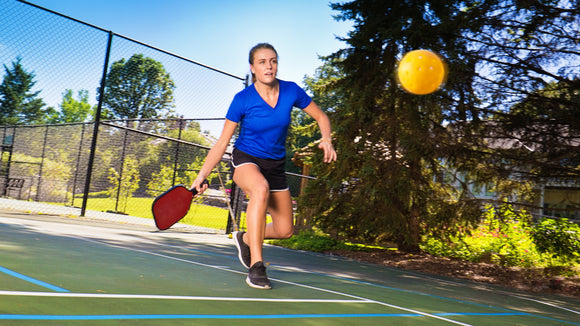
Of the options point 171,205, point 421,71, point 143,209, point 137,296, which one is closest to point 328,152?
point 171,205

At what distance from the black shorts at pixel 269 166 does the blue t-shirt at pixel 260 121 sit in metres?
0.04

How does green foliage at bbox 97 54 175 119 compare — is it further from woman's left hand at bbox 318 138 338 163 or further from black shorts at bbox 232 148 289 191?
woman's left hand at bbox 318 138 338 163

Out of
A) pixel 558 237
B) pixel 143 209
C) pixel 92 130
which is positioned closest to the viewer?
pixel 558 237

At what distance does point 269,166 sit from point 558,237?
271 inches

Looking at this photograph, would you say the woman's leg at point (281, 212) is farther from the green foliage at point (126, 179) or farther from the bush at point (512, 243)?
the green foliage at point (126, 179)

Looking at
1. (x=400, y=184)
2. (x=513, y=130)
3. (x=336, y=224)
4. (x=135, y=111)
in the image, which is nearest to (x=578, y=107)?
(x=513, y=130)

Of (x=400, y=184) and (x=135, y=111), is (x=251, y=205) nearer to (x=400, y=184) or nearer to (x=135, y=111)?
(x=400, y=184)

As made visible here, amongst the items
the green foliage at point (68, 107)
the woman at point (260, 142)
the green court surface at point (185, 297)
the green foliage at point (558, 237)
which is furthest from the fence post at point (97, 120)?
the green foliage at point (558, 237)

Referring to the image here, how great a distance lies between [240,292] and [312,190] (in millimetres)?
7680

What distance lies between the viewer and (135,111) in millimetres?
17062

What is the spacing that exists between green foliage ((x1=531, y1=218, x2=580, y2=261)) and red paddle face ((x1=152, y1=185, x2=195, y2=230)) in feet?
23.9

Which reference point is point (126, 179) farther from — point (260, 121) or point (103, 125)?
point (260, 121)

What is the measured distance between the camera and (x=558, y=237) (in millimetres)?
8695

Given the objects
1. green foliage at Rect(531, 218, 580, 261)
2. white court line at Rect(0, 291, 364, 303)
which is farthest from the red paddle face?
green foliage at Rect(531, 218, 580, 261)
